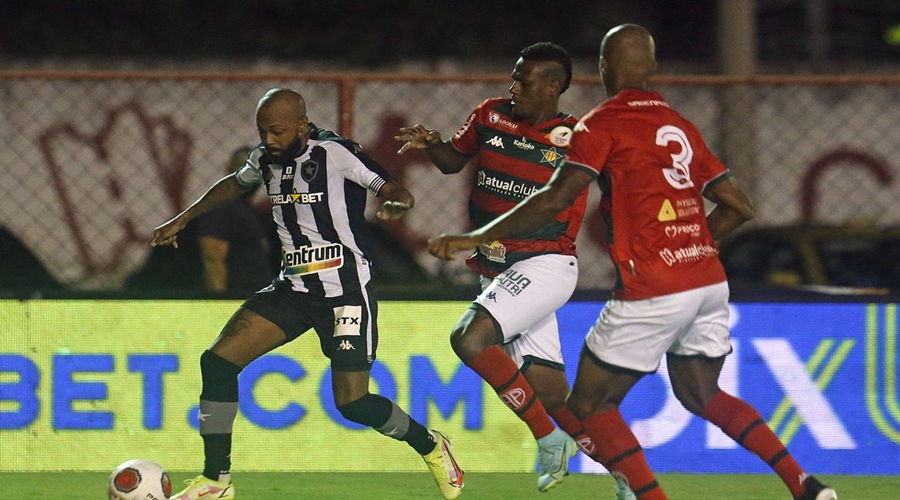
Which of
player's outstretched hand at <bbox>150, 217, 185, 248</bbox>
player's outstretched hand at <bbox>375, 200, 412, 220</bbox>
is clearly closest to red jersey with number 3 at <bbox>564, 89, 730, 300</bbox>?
player's outstretched hand at <bbox>375, 200, 412, 220</bbox>

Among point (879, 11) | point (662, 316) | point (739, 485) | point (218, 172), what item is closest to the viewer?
point (662, 316)

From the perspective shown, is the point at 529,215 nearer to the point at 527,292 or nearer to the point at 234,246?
the point at 527,292

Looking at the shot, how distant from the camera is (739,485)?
7590mm

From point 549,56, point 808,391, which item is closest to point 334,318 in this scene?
point 549,56

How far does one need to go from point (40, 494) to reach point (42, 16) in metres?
10.9

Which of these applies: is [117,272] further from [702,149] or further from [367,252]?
[702,149]

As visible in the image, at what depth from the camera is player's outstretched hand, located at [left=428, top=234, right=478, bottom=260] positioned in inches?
216

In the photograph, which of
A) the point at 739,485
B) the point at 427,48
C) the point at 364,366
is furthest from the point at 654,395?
the point at 427,48

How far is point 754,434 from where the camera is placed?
5.85m

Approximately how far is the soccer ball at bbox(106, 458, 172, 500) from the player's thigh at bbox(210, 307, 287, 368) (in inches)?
24.6

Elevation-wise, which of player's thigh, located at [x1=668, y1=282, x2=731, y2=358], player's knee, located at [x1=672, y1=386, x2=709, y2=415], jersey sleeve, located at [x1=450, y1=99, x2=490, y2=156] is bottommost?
player's knee, located at [x1=672, y1=386, x2=709, y2=415]

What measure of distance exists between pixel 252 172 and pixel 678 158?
2.16 m

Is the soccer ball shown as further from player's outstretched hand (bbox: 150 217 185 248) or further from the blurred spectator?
the blurred spectator

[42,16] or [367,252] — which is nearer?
[367,252]
